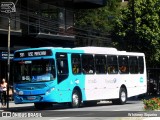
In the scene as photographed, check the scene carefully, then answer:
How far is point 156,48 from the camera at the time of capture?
49.7m

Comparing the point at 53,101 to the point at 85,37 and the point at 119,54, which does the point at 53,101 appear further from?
the point at 85,37

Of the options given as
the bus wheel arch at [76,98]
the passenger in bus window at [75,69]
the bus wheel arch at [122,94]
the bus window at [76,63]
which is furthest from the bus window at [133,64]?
the passenger in bus window at [75,69]

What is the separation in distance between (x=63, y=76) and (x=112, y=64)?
213 inches

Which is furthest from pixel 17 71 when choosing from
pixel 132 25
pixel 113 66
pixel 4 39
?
pixel 132 25

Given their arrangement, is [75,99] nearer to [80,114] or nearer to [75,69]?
[75,69]

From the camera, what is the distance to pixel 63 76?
2597 centimetres

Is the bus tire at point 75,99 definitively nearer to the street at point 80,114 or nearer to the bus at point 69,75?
the bus at point 69,75

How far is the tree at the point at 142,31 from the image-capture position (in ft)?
160

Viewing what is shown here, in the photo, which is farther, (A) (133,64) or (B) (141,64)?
(B) (141,64)

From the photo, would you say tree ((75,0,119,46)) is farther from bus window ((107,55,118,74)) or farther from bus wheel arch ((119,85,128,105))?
bus window ((107,55,118,74))

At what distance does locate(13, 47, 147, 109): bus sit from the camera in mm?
25375

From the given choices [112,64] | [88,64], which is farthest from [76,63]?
[112,64]

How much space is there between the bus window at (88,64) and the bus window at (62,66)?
1892mm

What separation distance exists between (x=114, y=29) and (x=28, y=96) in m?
26.4
